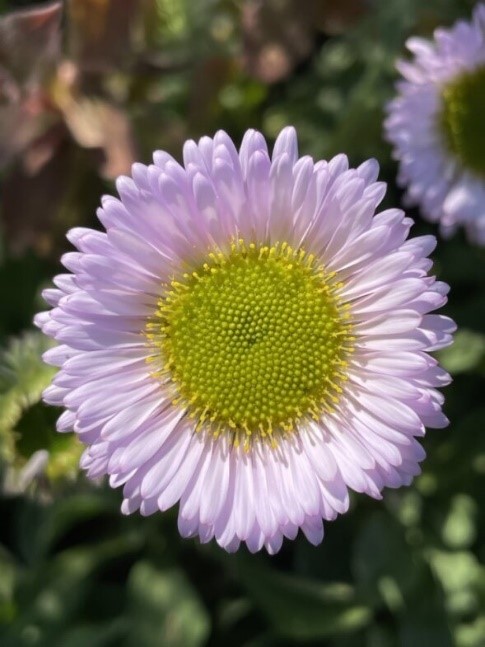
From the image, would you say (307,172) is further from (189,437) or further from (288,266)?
(189,437)

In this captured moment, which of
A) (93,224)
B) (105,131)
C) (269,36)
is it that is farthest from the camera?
(93,224)

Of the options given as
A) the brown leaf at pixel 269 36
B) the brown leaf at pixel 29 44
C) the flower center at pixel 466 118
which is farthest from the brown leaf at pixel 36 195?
the flower center at pixel 466 118

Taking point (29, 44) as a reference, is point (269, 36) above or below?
above

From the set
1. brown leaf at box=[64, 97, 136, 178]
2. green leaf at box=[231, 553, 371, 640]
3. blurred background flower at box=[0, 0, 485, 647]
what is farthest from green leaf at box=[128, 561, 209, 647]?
brown leaf at box=[64, 97, 136, 178]

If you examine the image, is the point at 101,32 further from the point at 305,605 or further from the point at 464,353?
the point at 305,605

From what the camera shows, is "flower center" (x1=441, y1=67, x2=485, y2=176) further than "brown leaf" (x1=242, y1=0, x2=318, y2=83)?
No

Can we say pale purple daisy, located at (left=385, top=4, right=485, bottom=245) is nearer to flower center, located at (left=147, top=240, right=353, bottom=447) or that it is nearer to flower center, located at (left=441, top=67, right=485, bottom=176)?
flower center, located at (left=441, top=67, right=485, bottom=176)

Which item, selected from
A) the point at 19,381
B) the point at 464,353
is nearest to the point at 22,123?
the point at 19,381
